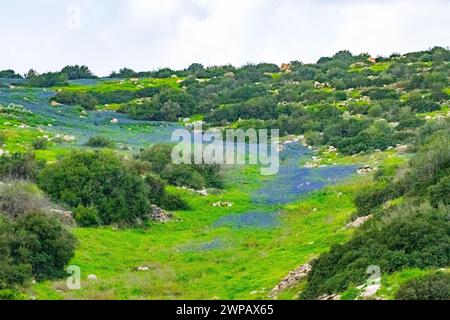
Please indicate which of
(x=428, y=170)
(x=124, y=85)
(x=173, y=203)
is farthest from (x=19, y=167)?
(x=124, y=85)

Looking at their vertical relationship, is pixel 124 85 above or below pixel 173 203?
above

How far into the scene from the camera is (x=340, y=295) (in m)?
19.3

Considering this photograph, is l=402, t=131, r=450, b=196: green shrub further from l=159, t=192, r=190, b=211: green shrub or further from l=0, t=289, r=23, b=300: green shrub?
l=0, t=289, r=23, b=300: green shrub

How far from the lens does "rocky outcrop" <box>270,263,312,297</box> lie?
75.7 ft

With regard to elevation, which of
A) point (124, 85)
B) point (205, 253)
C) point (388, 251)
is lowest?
point (205, 253)

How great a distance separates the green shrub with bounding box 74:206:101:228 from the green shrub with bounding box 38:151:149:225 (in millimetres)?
564

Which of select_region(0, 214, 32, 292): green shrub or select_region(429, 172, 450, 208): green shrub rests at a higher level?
select_region(429, 172, 450, 208): green shrub

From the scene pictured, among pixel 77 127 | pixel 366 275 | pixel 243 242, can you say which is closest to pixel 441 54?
pixel 77 127

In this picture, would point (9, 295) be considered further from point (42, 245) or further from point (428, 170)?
point (428, 170)

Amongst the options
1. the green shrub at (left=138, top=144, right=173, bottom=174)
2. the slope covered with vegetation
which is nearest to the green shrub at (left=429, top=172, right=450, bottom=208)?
the slope covered with vegetation

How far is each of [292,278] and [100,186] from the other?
1485cm

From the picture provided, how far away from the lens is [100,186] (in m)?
36.1

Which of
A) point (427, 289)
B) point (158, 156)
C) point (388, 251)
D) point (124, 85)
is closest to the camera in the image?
point (427, 289)
